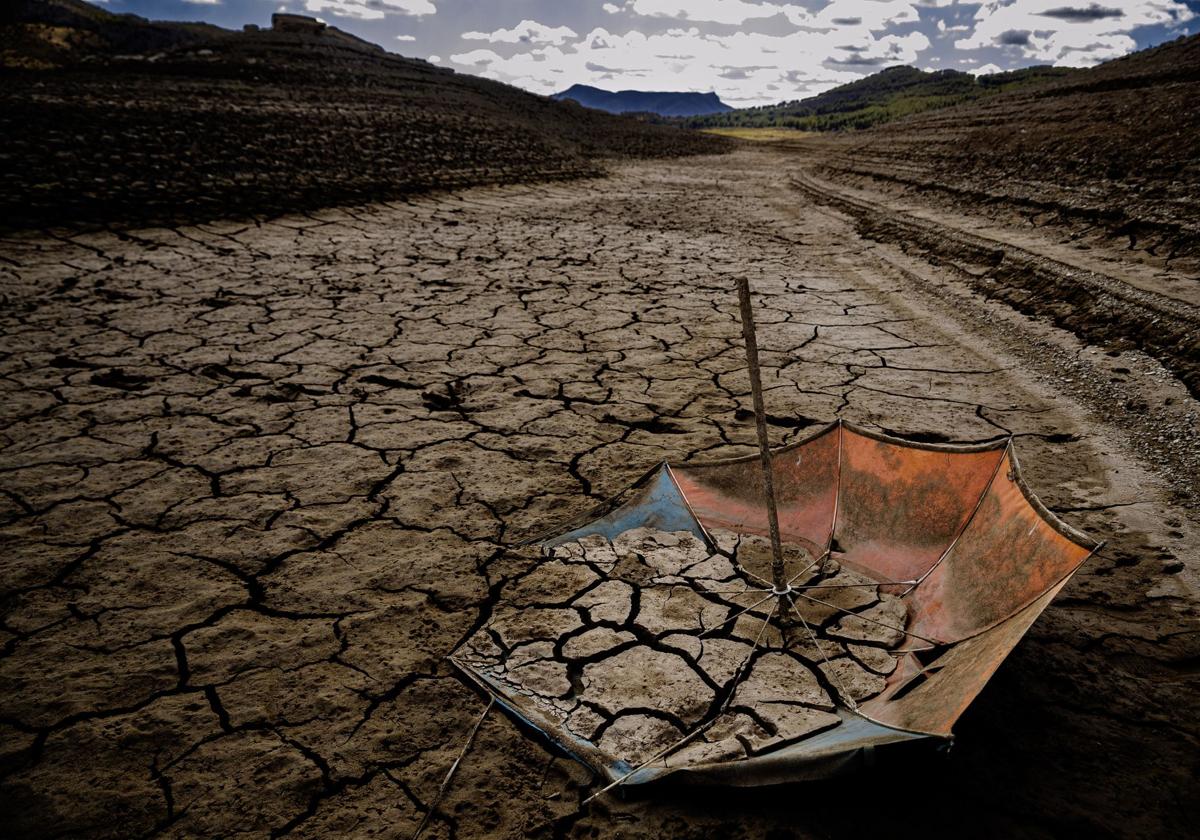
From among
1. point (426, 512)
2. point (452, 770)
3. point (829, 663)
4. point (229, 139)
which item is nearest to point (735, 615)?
point (829, 663)

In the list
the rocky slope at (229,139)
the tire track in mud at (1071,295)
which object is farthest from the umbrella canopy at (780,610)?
the rocky slope at (229,139)

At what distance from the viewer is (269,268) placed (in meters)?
4.89

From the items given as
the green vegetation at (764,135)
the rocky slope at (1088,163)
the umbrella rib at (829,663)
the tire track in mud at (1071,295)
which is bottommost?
the umbrella rib at (829,663)

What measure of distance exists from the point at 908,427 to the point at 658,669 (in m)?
1.70

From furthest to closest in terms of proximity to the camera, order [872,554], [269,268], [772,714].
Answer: [269,268] < [872,554] < [772,714]

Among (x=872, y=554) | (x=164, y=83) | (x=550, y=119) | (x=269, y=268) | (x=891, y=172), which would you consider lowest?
(x=872, y=554)

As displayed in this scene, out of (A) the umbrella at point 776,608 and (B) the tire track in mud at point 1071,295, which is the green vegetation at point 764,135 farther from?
(A) the umbrella at point 776,608

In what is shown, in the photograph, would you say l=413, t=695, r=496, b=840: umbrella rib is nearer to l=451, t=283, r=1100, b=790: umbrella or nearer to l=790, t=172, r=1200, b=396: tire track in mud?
l=451, t=283, r=1100, b=790: umbrella

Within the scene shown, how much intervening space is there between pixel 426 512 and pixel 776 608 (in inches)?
47.1

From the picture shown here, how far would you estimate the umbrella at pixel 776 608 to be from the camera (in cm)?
116

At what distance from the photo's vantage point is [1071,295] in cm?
357

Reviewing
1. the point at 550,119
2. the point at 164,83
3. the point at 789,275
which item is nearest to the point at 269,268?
the point at 789,275

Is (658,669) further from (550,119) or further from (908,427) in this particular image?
(550,119)

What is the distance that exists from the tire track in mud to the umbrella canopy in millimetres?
1979
